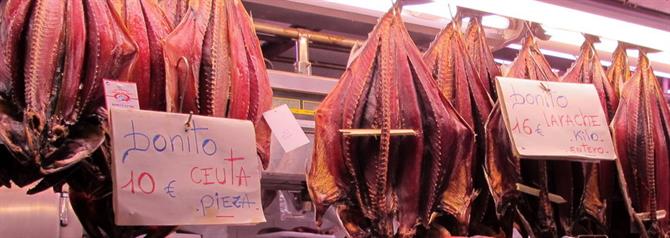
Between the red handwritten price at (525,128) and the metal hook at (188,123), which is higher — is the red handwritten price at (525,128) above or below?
below

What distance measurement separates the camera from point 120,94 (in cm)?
164

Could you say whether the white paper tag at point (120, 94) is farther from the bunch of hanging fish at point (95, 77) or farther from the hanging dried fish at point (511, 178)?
the hanging dried fish at point (511, 178)

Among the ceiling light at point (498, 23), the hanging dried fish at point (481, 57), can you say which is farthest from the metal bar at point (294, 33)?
the hanging dried fish at point (481, 57)

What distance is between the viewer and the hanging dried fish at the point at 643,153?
2.37 m

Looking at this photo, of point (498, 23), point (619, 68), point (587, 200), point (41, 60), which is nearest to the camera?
point (41, 60)

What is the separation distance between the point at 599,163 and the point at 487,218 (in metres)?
0.38

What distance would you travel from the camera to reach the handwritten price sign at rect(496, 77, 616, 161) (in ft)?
7.06

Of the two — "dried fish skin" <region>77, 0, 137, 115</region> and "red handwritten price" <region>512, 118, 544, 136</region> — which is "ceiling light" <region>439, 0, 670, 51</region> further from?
"dried fish skin" <region>77, 0, 137, 115</region>

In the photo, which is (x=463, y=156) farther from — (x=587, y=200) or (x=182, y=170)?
(x=182, y=170)

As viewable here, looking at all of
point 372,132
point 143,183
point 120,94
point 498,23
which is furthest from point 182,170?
point 498,23

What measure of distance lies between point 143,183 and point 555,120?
116cm

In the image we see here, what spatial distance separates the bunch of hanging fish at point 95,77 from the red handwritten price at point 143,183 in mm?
56

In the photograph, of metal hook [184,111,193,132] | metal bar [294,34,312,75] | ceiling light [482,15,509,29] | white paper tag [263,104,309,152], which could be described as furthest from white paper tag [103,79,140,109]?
ceiling light [482,15,509,29]

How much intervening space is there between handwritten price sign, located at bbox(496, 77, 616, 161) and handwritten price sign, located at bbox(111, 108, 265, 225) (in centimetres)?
73
